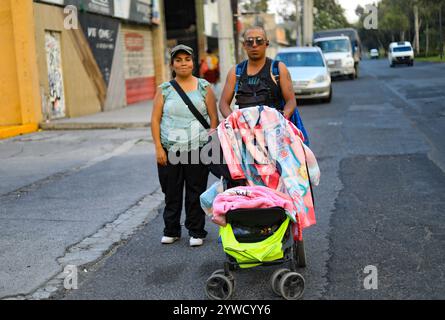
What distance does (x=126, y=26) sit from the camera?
24062mm

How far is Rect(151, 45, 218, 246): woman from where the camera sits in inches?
220

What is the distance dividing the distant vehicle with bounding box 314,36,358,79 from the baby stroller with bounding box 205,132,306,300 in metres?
28.7

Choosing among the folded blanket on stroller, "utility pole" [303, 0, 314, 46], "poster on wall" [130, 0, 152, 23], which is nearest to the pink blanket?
the folded blanket on stroller

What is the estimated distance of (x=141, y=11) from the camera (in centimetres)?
2509

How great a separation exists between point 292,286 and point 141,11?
22.0 metres

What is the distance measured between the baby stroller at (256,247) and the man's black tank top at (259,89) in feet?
3.51

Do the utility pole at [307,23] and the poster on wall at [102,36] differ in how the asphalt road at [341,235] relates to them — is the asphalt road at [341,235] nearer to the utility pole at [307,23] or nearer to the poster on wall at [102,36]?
the poster on wall at [102,36]

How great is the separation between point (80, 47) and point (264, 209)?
1557cm

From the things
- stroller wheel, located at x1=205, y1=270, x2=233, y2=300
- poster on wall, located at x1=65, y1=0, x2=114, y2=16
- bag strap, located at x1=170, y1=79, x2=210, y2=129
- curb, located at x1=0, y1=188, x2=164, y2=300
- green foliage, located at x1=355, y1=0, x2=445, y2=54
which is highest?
green foliage, located at x1=355, y1=0, x2=445, y2=54

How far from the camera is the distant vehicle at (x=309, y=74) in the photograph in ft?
64.3

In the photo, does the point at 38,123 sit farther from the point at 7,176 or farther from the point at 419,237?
the point at 419,237

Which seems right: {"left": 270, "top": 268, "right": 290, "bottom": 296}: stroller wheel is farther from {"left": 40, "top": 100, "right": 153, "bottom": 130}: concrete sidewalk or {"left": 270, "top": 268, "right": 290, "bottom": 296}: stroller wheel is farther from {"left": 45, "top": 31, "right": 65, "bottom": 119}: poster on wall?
{"left": 45, "top": 31, "right": 65, "bottom": 119}: poster on wall

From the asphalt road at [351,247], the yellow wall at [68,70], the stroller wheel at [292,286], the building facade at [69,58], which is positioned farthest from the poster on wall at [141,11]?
the stroller wheel at [292,286]
